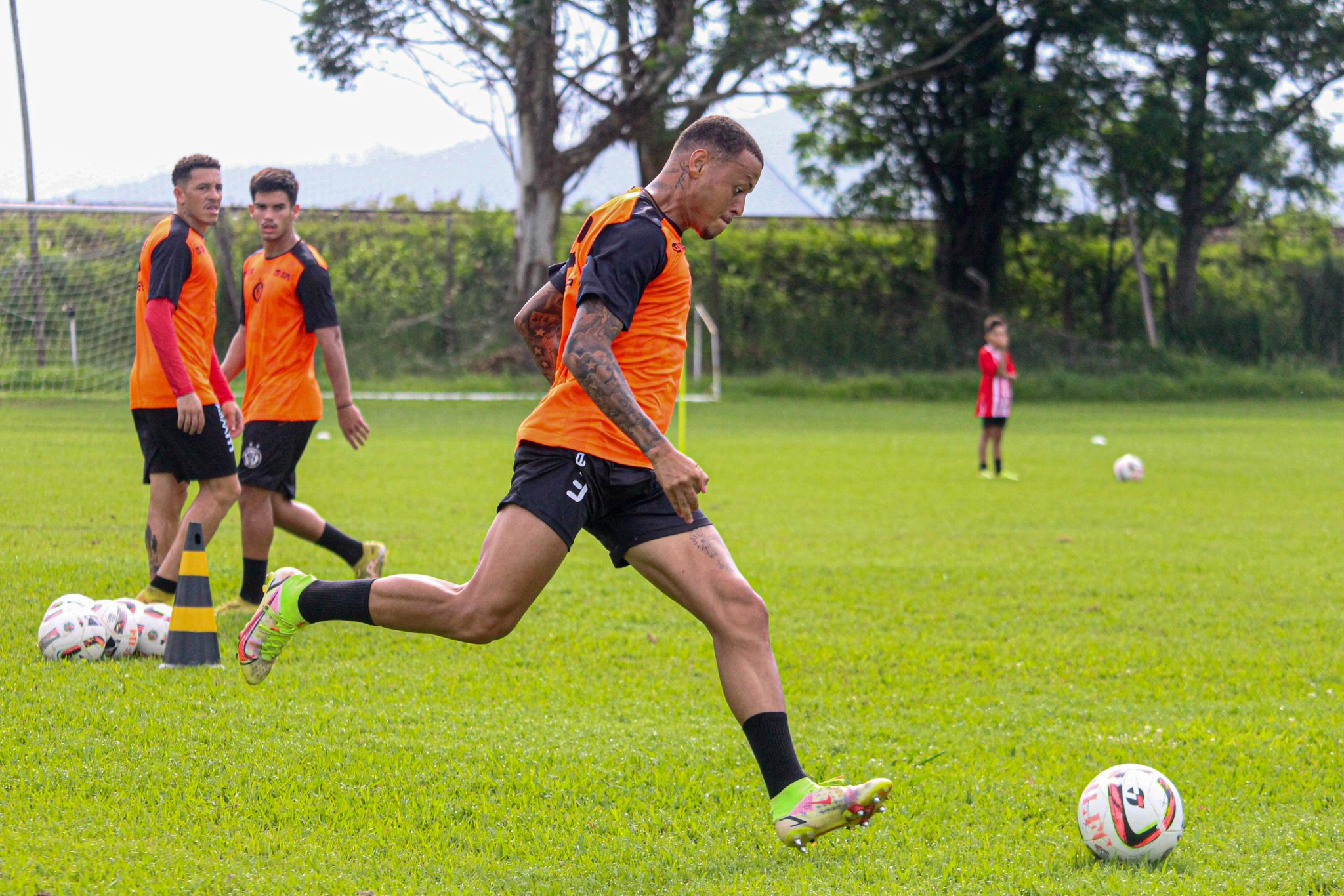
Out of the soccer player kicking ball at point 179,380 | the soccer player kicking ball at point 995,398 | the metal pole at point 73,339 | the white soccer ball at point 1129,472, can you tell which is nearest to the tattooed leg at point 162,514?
the soccer player kicking ball at point 179,380

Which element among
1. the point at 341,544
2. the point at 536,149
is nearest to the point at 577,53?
the point at 536,149

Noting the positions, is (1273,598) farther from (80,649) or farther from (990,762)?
(80,649)

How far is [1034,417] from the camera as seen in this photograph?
23.9 meters

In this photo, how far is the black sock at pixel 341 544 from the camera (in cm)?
720

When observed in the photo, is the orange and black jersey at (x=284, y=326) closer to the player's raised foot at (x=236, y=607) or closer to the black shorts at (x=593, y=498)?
the player's raised foot at (x=236, y=607)

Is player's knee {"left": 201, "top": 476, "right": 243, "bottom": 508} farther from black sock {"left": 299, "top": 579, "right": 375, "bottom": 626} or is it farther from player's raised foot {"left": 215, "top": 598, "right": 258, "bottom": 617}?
black sock {"left": 299, "top": 579, "right": 375, "bottom": 626}

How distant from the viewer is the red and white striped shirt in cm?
1462

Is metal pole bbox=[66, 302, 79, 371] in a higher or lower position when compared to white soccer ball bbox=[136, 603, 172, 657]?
higher

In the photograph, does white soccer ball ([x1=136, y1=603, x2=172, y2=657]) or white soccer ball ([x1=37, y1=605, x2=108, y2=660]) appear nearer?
white soccer ball ([x1=37, y1=605, x2=108, y2=660])

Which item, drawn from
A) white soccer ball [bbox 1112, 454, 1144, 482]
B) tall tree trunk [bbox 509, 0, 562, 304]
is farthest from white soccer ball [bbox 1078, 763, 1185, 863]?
tall tree trunk [bbox 509, 0, 562, 304]

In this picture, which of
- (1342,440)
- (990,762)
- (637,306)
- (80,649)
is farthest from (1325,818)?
(1342,440)

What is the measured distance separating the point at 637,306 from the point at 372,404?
2080 centimetres

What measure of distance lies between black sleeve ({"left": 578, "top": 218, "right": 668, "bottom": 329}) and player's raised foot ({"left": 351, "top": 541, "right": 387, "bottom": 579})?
396 centimetres

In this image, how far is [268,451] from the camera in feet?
21.6
